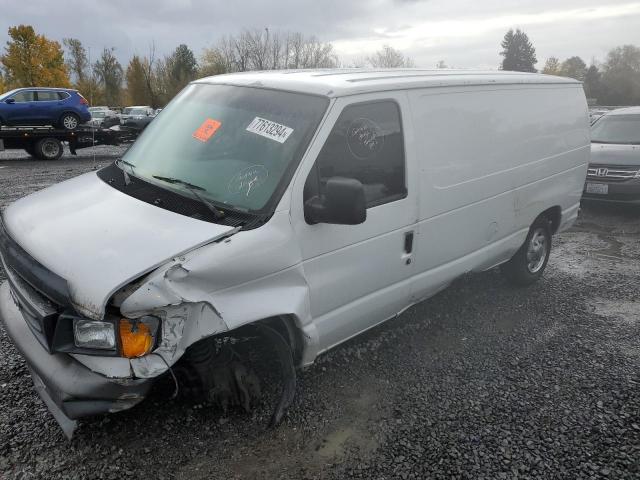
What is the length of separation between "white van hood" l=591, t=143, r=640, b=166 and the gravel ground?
4.71 metres

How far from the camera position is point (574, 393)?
338cm

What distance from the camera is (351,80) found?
3.19 meters

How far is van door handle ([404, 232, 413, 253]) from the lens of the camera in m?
3.39

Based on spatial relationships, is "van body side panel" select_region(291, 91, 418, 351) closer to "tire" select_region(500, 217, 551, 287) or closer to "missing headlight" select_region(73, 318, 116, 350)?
"missing headlight" select_region(73, 318, 116, 350)

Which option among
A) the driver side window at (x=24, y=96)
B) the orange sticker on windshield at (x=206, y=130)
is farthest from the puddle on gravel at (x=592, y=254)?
the driver side window at (x=24, y=96)

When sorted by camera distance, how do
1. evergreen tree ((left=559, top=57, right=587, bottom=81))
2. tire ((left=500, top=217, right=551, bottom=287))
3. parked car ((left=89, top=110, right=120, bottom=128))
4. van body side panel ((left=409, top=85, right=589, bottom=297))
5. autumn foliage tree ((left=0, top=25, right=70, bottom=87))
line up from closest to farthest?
1. van body side panel ((left=409, top=85, right=589, bottom=297))
2. tire ((left=500, top=217, right=551, bottom=287))
3. parked car ((left=89, top=110, right=120, bottom=128))
4. autumn foliage tree ((left=0, top=25, right=70, bottom=87))
5. evergreen tree ((left=559, top=57, right=587, bottom=81))

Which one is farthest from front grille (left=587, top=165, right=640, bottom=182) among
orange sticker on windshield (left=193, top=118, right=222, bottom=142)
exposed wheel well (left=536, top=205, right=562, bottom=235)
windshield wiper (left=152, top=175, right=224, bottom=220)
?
windshield wiper (left=152, top=175, right=224, bottom=220)

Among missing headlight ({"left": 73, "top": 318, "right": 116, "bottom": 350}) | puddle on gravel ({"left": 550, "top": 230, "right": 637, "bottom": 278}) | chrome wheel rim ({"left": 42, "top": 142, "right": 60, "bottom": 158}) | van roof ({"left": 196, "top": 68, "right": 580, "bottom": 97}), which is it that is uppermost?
van roof ({"left": 196, "top": 68, "right": 580, "bottom": 97})

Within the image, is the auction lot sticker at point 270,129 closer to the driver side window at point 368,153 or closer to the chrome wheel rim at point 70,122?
the driver side window at point 368,153

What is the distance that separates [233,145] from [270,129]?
25cm

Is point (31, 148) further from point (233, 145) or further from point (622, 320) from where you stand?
point (622, 320)

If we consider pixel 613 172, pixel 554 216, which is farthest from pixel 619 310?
pixel 613 172

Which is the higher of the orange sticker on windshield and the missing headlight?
the orange sticker on windshield

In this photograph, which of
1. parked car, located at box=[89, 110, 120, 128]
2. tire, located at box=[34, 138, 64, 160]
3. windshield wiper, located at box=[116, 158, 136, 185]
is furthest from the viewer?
tire, located at box=[34, 138, 64, 160]
